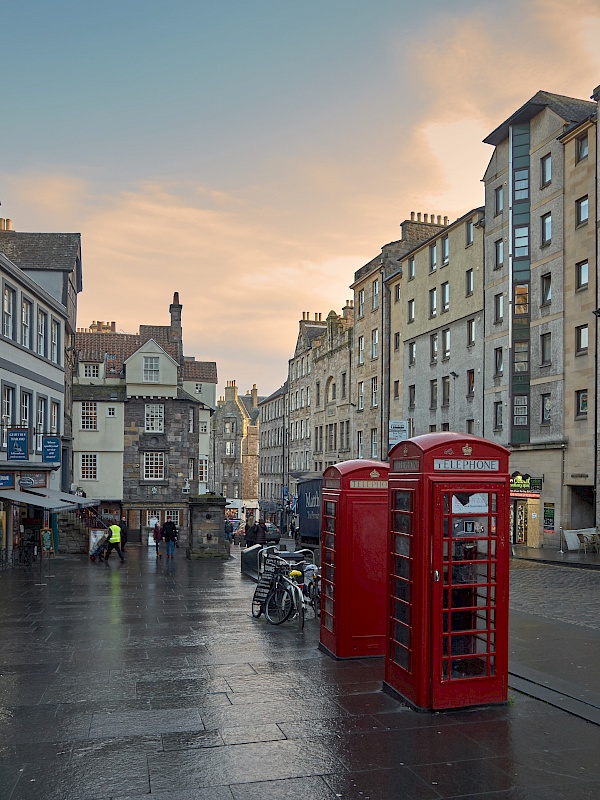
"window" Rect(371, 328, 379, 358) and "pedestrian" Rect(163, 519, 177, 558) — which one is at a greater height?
"window" Rect(371, 328, 379, 358)

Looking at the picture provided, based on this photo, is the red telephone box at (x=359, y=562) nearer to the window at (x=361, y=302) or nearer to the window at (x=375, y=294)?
the window at (x=375, y=294)

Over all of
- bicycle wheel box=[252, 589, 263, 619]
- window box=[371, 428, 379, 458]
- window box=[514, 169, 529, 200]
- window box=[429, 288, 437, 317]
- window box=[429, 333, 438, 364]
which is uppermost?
window box=[514, 169, 529, 200]

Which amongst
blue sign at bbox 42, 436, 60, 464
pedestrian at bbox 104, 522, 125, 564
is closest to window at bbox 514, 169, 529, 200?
blue sign at bbox 42, 436, 60, 464

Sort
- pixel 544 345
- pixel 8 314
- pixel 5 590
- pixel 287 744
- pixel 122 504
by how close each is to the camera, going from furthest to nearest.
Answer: pixel 122 504
pixel 544 345
pixel 8 314
pixel 5 590
pixel 287 744

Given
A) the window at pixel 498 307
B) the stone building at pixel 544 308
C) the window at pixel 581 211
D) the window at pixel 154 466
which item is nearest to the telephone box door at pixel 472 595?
the stone building at pixel 544 308

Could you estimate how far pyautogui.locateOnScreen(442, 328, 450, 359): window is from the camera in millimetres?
46250

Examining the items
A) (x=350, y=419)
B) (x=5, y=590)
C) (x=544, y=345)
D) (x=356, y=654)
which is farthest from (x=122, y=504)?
(x=356, y=654)

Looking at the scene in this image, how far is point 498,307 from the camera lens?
40.7 metres

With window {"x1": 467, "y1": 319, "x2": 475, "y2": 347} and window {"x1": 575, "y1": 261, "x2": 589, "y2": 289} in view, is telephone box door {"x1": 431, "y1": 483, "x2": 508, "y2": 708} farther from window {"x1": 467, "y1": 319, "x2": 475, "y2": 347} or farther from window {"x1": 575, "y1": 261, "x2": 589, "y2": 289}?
window {"x1": 467, "y1": 319, "x2": 475, "y2": 347}

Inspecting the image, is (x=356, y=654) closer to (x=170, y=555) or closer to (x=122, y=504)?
(x=170, y=555)

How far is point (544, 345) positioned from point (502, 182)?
31.1 ft

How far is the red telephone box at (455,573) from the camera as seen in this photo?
7.99 metres

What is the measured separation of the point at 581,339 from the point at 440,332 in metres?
13.6

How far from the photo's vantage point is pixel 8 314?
27734mm
